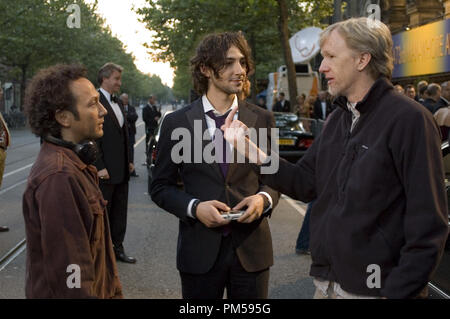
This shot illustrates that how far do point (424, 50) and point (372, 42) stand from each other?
17.5 metres

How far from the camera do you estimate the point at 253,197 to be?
282 centimetres

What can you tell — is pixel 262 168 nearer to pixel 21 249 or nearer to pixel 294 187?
pixel 294 187

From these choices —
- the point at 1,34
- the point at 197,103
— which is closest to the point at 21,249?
the point at 197,103

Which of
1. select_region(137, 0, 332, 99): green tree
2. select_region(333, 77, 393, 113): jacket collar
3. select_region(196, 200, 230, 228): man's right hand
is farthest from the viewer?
select_region(137, 0, 332, 99): green tree

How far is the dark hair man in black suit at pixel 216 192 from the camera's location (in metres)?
2.87

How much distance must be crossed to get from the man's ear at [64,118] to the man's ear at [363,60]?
1109 mm

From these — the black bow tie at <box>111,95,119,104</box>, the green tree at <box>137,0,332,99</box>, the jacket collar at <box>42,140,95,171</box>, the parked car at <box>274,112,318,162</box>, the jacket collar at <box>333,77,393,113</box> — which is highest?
the green tree at <box>137,0,332,99</box>

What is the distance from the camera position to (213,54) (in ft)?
9.86

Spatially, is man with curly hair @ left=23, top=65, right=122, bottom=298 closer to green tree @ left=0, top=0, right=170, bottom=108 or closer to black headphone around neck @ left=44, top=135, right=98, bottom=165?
black headphone around neck @ left=44, top=135, right=98, bottom=165

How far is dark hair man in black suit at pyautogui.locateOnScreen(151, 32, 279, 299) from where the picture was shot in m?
2.87

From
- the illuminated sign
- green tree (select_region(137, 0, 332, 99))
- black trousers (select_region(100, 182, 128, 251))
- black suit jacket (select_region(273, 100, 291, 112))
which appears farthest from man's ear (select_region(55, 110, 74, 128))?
black suit jacket (select_region(273, 100, 291, 112))

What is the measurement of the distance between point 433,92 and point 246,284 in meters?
7.66

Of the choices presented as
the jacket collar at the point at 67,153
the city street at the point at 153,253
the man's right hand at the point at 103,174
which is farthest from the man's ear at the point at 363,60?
the man's right hand at the point at 103,174

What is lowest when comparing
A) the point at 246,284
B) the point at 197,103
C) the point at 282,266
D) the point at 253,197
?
the point at 282,266
